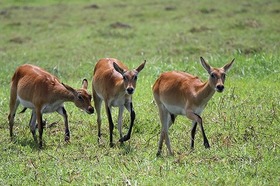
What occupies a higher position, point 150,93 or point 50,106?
point 50,106

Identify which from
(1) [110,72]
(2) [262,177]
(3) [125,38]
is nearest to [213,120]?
(1) [110,72]

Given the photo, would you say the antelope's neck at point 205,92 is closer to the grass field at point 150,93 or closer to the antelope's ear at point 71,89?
the grass field at point 150,93

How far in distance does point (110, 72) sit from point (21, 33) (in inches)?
429

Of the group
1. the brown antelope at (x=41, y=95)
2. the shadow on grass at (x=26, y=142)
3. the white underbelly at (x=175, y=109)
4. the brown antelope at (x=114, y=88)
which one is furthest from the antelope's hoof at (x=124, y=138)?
the shadow on grass at (x=26, y=142)

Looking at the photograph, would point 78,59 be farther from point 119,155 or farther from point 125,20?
point 119,155

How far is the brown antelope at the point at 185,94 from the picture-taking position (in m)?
6.67

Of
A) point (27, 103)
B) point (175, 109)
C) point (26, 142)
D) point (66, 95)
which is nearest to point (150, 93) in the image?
point (66, 95)

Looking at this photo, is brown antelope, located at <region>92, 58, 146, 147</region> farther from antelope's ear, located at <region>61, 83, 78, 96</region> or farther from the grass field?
antelope's ear, located at <region>61, 83, 78, 96</region>

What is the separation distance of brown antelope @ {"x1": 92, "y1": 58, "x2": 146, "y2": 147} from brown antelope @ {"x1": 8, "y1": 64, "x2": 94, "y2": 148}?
294 millimetres

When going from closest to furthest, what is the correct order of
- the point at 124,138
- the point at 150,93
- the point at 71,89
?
the point at 124,138 → the point at 71,89 → the point at 150,93

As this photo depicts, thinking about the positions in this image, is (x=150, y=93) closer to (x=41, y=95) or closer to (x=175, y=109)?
(x=41, y=95)

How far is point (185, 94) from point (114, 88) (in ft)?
4.32

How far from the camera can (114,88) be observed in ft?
25.8

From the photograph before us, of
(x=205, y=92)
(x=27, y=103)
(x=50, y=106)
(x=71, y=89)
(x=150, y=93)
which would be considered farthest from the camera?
(x=150, y=93)
